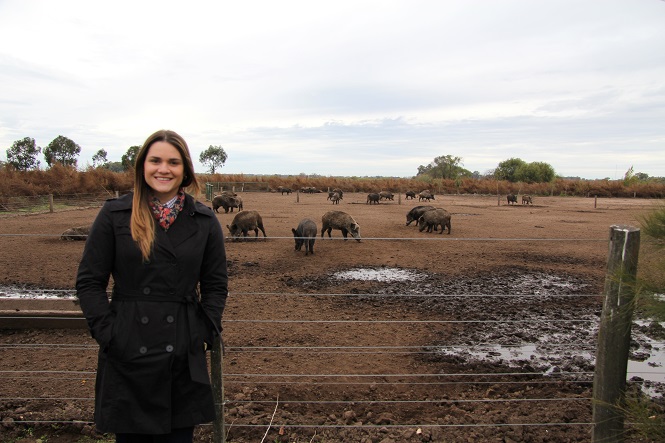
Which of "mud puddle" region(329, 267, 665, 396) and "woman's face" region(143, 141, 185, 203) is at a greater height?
"woman's face" region(143, 141, 185, 203)

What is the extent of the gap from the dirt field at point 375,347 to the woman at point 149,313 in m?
1.39

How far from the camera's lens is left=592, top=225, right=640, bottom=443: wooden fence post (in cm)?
232

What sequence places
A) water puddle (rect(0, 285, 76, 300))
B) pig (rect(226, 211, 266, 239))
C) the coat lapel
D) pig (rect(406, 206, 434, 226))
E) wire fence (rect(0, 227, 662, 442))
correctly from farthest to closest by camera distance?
1. pig (rect(406, 206, 434, 226))
2. pig (rect(226, 211, 266, 239))
3. water puddle (rect(0, 285, 76, 300))
4. wire fence (rect(0, 227, 662, 442))
5. the coat lapel

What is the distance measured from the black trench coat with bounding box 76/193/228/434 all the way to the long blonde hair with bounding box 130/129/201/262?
38 mm

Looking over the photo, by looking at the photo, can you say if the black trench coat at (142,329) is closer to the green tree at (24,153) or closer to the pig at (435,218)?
the pig at (435,218)

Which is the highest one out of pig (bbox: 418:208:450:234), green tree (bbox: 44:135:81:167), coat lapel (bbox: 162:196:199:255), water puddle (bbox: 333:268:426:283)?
green tree (bbox: 44:135:81:167)

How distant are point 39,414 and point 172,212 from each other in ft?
8.85

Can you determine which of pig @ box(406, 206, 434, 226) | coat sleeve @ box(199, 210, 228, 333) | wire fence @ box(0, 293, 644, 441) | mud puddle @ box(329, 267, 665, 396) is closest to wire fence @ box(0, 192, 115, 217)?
pig @ box(406, 206, 434, 226)

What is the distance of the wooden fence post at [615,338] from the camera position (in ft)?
7.63

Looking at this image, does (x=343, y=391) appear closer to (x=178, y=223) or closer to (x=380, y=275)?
(x=178, y=223)

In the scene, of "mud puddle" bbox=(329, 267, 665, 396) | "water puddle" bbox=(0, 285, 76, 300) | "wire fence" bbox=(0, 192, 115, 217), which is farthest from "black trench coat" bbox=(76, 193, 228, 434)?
"wire fence" bbox=(0, 192, 115, 217)

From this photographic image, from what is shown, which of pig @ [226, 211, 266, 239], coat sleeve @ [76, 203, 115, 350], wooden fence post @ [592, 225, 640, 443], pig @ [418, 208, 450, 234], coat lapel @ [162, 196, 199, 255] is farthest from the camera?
pig @ [418, 208, 450, 234]

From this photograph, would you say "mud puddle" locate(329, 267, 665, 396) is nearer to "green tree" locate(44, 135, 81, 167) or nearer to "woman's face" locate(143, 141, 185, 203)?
"woman's face" locate(143, 141, 185, 203)

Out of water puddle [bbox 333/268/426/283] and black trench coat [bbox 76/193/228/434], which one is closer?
black trench coat [bbox 76/193/228/434]
